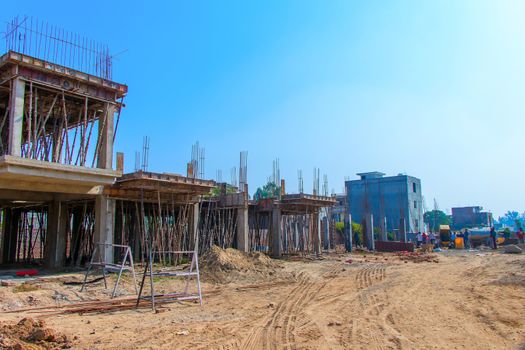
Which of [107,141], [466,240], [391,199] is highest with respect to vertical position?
[391,199]

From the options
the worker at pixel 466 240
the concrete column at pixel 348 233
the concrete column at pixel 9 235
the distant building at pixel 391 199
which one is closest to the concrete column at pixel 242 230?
the concrete column at pixel 348 233

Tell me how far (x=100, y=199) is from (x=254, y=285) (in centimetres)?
741

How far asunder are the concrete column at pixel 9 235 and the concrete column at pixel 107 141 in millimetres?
9498

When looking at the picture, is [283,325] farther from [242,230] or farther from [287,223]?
[287,223]

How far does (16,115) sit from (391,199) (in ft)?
154

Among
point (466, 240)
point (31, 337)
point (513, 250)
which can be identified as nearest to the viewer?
point (31, 337)

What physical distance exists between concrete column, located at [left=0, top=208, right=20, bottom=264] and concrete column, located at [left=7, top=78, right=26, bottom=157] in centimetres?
1053

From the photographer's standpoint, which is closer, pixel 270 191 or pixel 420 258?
pixel 420 258

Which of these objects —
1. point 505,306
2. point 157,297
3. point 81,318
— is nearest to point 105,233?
point 157,297

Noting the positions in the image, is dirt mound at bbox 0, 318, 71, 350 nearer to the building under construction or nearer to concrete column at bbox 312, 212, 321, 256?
the building under construction

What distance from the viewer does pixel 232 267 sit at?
15.4m

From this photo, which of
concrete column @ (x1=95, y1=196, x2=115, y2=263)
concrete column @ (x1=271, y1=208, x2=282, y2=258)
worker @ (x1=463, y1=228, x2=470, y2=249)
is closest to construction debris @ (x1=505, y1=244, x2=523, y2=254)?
worker @ (x1=463, y1=228, x2=470, y2=249)

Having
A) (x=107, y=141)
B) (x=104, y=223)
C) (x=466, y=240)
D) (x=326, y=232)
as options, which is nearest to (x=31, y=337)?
(x=104, y=223)

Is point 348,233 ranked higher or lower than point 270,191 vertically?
lower
